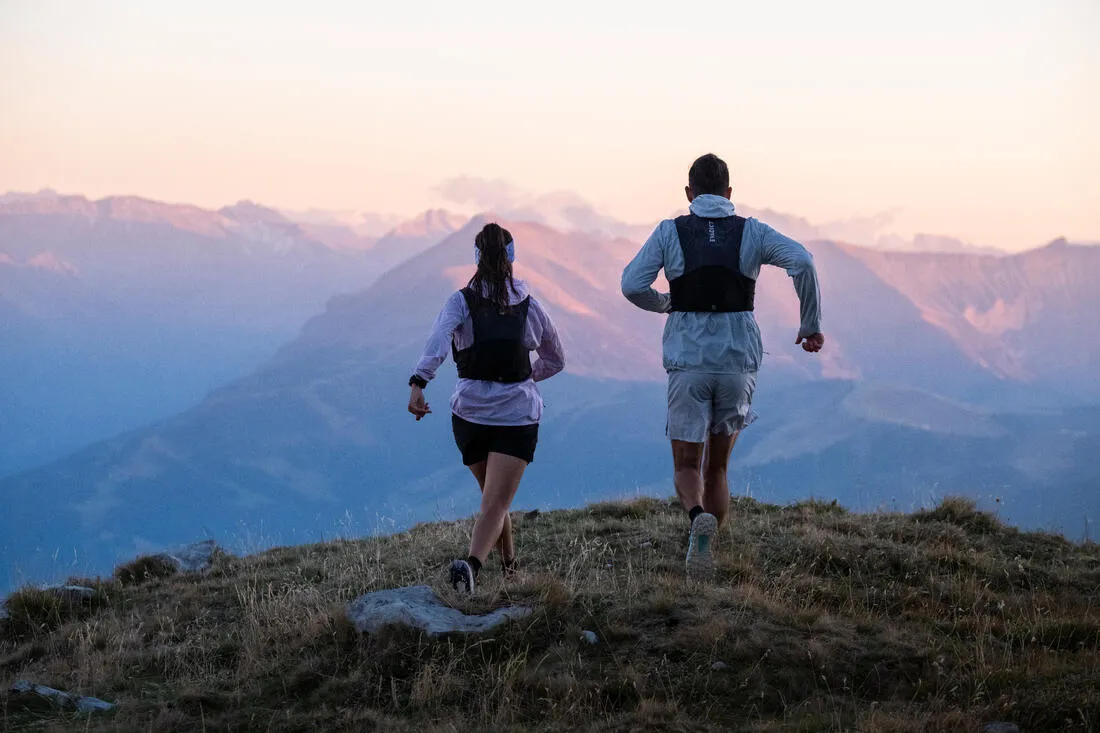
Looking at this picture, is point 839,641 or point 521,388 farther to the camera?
point 521,388

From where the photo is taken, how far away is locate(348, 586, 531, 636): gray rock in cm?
637

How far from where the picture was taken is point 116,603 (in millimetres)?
9789

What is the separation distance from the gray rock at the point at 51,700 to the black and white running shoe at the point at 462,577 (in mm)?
2143

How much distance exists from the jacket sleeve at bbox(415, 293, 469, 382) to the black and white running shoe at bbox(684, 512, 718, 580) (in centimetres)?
208

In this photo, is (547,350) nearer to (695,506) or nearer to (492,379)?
(492,379)

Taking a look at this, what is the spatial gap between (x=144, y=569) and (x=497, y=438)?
5.61 m

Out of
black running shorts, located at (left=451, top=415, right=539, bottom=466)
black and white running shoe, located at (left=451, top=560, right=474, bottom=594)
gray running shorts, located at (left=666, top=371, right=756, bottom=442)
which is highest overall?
gray running shorts, located at (left=666, top=371, right=756, bottom=442)

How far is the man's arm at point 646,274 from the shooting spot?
7.38 meters

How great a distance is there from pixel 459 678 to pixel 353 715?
599 mm

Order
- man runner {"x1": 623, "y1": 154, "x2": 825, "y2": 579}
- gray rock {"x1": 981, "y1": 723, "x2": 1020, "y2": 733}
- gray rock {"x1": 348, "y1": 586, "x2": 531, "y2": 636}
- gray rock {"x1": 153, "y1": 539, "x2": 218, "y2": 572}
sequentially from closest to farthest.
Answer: gray rock {"x1": 981, "y1": 723, "x2": 1020, "y2": 733} < gray rock {"x1": 348, "y1": 586, "x2": 531, "y2": 636} < man runner {"x1": 623, "y1": 154, "x2": 825, "y2": 579} < gray rock {"x1": 153, "y1": 539, "x2": 218, "y2": 572}

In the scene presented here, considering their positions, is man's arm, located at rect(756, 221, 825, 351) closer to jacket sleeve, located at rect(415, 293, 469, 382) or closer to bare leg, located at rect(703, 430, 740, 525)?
bare leg, located at rect(703, 430, 740, 525)

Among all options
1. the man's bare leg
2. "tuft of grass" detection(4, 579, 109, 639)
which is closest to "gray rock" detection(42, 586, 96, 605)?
"tuft of grass" detection(4, 579, 109, 639)

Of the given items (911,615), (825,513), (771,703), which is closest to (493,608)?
(771,703)

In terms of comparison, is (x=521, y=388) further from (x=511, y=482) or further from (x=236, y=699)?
(x=236, y=699)
